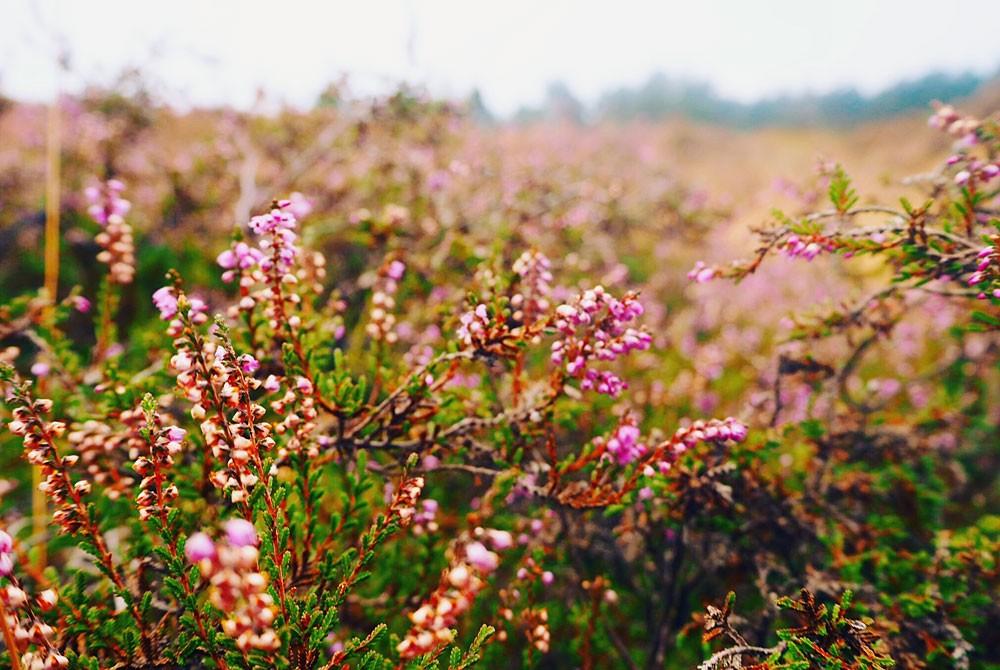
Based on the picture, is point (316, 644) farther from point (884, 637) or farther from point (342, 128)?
point (342, 128)

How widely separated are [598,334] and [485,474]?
0.79 meters

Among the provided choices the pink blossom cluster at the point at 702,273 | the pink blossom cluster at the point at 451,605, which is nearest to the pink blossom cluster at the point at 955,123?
the pink blossom cluster at the point at 702,273

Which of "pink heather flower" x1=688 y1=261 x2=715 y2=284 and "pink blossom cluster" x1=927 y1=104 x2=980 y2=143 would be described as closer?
"pink heather flower" x1=688 y1=261 x2=715 y2=284

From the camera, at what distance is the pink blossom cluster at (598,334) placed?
1.64 meters

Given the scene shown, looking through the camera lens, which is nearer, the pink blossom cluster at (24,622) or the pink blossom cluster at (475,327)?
the pink blossom cluster at (24,622)

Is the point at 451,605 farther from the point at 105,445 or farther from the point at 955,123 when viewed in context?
the point at 955,123

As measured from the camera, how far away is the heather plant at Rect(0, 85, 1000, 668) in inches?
52.9

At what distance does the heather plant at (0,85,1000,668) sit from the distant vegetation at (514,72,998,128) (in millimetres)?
46765

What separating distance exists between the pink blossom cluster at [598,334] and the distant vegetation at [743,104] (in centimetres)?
4786

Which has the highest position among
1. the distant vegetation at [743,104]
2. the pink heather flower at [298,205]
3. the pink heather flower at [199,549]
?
the distant vegetation at [743,104]

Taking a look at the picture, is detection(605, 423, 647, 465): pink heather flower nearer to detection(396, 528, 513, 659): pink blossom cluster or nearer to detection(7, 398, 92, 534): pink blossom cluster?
detection(396, 528, 513, 659): pink blossom cluster

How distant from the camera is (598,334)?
5.58 feet

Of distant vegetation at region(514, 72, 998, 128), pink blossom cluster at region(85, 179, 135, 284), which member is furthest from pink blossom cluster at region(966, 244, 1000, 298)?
distant vegetation at region(514, 72, 998, 128)

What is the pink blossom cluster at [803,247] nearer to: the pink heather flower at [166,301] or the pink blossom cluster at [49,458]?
the pink heather flower at [166,301]
